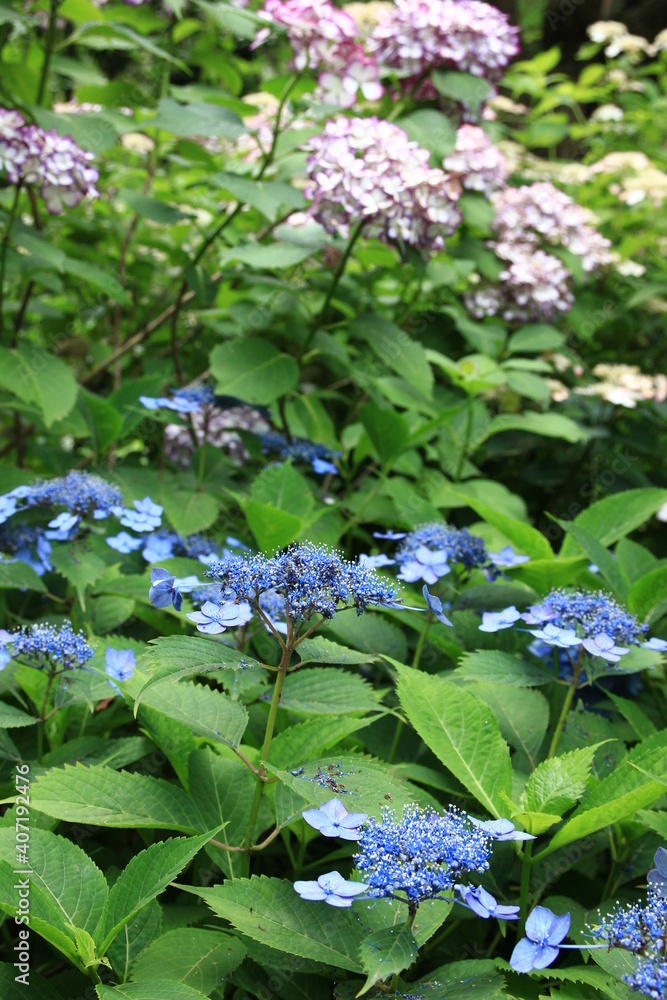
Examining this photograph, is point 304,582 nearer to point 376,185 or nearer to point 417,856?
point 417,856

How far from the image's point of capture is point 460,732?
129 centimetres

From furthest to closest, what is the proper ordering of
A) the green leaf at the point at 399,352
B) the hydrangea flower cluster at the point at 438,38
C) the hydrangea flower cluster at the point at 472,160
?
the hydrangea flower cluster at the point at 472,160, the hydrangea flower cluster at the point at 438,38, the green leaf at the point at 399,352

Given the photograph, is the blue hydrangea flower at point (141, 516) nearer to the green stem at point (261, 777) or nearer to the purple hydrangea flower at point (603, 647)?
the green stem at point (261, 777)

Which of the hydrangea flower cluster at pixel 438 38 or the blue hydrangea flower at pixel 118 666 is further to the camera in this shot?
the hydrangea flower cluster at pixel 438 38

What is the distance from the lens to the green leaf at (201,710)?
1.22 m

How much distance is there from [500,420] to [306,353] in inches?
26.0

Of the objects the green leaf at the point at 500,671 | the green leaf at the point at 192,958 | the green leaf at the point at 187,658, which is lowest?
the green leaf at the point at 192,958

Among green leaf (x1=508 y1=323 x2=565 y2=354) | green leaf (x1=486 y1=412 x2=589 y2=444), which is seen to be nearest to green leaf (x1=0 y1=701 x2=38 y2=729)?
green leaf (x1=486 y1=412 x2=589 y2=444)

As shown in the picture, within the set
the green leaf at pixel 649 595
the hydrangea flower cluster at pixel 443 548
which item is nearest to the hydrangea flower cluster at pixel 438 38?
the hydrangea flower cluster at pixel 443 548

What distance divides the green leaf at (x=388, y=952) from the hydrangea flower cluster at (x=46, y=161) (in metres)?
2.00

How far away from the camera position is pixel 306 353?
2590mm

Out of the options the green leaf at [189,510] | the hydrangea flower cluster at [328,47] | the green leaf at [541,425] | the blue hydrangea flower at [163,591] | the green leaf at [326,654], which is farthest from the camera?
the green leaf at [541,425]

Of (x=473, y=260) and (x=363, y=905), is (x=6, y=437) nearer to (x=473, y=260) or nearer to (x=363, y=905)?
(x=473, y=260)

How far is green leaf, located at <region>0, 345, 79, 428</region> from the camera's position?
7.14ft
